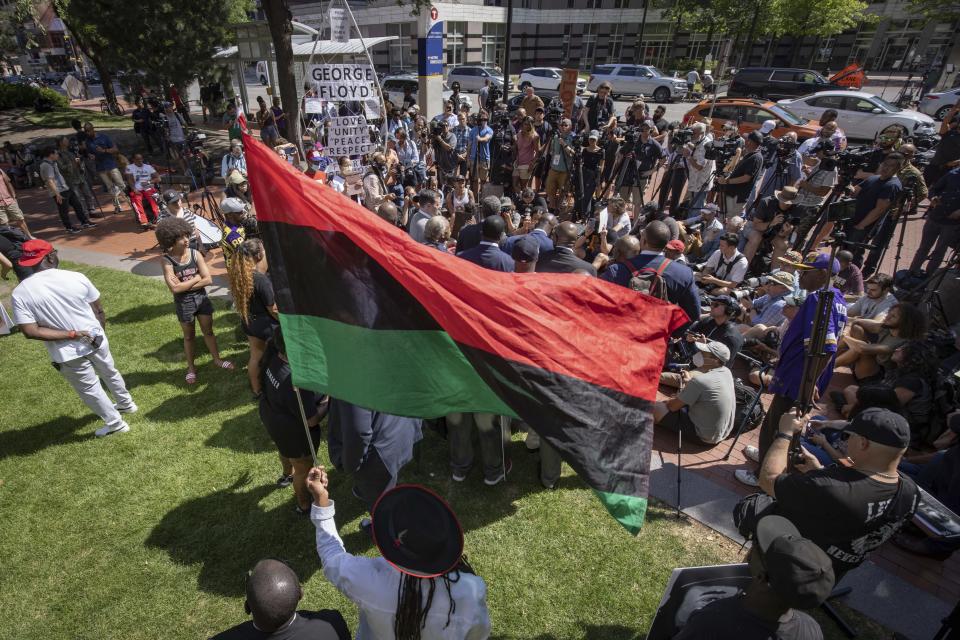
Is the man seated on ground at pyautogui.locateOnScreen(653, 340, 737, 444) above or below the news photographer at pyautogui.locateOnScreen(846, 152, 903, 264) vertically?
below

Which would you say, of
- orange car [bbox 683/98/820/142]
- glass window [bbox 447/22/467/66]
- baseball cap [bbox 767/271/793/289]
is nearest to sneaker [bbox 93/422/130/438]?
baseball cap [bbox 767/271/793/289]

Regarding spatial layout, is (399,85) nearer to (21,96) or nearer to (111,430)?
(21,96)

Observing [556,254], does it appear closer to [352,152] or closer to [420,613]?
[420,613]

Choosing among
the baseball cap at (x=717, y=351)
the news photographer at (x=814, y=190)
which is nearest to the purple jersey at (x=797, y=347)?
the baseball cap at (x=717, y=351)

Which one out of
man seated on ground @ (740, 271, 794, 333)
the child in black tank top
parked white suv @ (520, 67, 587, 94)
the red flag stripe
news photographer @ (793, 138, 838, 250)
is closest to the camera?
the red flag stripe

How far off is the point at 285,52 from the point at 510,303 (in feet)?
39.3

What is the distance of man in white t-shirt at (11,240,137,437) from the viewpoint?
475 cm

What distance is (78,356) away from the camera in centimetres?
505

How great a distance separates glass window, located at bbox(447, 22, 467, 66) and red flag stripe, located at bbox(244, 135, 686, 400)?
1689 inches

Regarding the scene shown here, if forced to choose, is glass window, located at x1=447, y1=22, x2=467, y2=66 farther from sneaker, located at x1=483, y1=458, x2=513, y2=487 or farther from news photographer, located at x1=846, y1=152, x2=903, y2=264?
sneaker, located at x1=483, y1=458, x2=513, y2=487

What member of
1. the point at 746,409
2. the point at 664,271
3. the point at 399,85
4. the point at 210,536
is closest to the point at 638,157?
the point at 664,271

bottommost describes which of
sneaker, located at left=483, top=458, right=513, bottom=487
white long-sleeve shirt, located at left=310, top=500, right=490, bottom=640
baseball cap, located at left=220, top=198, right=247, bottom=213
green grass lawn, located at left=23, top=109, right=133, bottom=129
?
sneaker, located at left=483, top=458, right=513, bottom=487

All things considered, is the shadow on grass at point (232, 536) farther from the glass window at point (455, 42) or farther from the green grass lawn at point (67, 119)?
the glass window at point (455, 42)

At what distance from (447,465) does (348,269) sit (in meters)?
2.99
